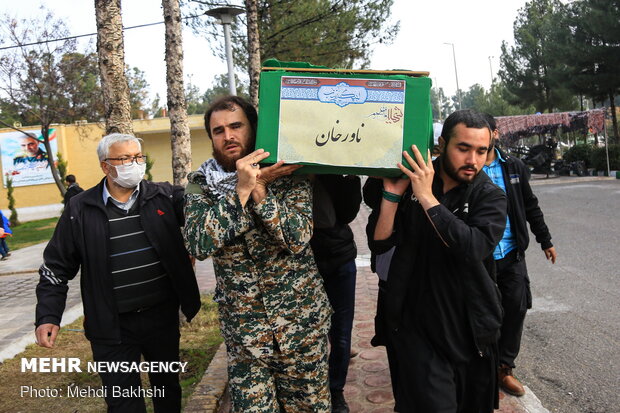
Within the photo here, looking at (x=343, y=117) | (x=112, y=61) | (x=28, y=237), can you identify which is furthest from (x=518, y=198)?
(x=28, y=237)

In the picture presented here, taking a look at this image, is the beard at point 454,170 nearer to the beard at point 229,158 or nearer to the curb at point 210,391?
the beard at point 229,158

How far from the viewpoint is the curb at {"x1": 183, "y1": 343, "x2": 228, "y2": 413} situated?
3438mm

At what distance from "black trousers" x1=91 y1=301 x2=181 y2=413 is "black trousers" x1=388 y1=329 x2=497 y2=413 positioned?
1.33 metres

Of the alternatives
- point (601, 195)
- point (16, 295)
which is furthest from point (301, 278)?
point (601, 195)

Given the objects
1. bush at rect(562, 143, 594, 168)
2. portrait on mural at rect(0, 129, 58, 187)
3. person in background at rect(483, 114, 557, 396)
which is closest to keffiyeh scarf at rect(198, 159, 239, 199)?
person in background at rect(483, 114, 557, 396)

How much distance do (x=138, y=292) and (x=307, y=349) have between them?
1.04m

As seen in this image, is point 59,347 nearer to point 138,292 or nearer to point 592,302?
point 138,292

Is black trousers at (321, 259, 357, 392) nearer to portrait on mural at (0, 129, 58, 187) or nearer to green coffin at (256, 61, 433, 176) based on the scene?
green coffin at (256, 61, 433, 176)

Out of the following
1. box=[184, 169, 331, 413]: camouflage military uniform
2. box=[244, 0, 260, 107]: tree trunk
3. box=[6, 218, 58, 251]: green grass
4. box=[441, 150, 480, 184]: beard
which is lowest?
box=[6, 218, 58, 251]: green grass

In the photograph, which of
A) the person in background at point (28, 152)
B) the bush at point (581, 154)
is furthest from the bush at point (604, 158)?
the person in background at point (28, 152)

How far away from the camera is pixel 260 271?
2.37m

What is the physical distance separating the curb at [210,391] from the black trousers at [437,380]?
1.55m

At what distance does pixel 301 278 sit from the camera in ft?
7.98

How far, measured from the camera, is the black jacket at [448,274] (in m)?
2.24
